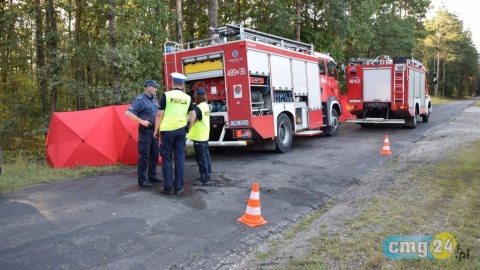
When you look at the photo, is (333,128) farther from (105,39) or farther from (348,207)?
(105,39)

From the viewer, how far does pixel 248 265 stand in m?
3.57

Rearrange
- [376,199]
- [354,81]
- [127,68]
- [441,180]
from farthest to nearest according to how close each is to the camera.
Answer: [354,81], [127,68], [441,180], [376,199]

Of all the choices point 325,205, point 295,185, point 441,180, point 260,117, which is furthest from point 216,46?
point 441,180

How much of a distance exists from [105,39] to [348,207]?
12560 millimetres

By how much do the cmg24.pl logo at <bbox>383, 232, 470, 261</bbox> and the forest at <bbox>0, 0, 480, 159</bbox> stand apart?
1001cm

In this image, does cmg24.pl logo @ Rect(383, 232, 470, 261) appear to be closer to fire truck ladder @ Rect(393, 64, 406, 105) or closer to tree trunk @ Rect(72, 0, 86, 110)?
fire truck ladder @ Rect(393, 64, 406, 105)

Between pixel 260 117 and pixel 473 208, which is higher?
pixel 260 117

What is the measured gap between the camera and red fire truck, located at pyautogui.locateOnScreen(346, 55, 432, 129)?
15047 millimetres

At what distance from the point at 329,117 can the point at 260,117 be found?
4869 mm

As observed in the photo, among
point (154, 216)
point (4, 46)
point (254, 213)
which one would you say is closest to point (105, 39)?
point (4, 46)

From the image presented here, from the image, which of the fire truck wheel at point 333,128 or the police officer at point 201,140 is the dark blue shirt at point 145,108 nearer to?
the police officer at point 201,140

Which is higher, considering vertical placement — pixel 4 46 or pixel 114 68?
pixel 4 46

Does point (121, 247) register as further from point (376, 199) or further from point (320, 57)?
point (320, 57)

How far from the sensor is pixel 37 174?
7.32m
